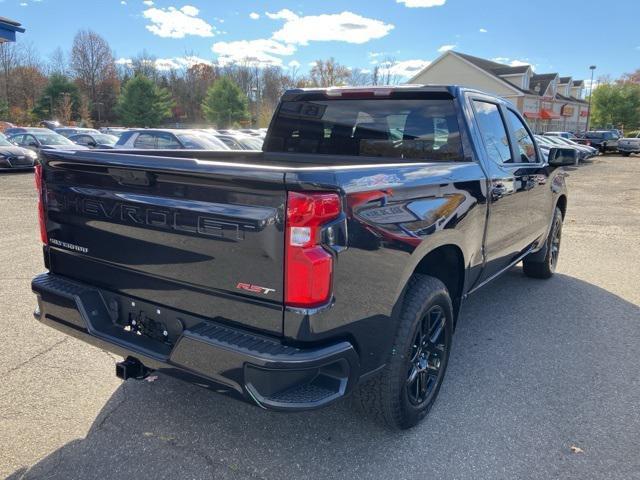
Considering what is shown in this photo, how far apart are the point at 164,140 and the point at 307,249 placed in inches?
438

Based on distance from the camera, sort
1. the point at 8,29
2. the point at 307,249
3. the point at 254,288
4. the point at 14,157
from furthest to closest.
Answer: the point at 14,157, the point at 8,29, the point at 254,288, the point at 307,249

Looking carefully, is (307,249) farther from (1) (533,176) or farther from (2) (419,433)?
(1) (533,176)

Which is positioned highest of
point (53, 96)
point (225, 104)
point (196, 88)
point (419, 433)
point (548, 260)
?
point (196, 88)

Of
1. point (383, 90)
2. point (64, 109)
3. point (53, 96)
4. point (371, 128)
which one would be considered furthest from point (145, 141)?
point (53, 96)

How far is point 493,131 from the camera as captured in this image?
4.00 meters

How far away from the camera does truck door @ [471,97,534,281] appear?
11.9ft

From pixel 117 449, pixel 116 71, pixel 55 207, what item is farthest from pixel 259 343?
pixel 116 71

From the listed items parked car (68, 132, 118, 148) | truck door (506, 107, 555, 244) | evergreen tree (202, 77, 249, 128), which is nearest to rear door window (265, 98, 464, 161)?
truck door (506, 107, 555, 244)

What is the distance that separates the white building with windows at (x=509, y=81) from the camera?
5069 cm

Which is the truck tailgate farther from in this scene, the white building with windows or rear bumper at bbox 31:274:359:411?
the white building with windows

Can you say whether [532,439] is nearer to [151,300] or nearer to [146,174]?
[151,300]

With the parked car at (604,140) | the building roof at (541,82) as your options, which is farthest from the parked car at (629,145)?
the building roof at (541,82)

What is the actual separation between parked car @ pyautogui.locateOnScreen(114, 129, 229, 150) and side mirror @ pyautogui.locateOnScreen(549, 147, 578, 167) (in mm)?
8828

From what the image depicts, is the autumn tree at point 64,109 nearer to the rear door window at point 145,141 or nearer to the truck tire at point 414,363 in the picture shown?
the rear door window at point 145,141
